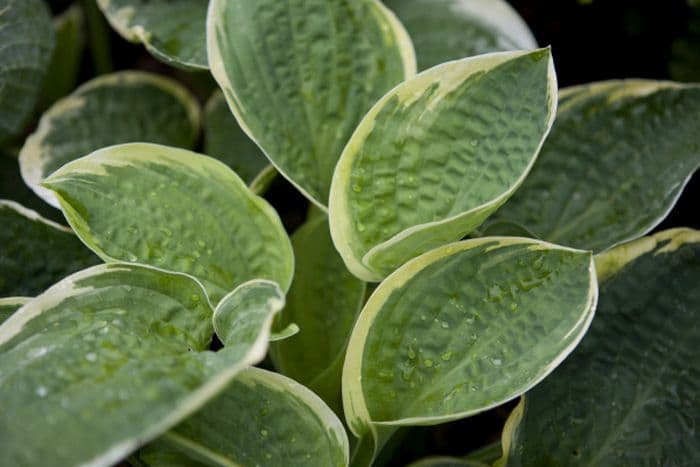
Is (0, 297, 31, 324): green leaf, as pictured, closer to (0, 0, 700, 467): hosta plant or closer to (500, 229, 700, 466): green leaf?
(0, 0, 700, 467): hosta plant

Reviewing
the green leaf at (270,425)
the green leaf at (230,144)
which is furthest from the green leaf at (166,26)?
the green leaf at (270,425)

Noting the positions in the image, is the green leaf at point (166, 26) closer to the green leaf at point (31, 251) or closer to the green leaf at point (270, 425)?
the green leaf at point (31, 251)

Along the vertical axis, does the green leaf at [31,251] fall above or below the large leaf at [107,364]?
below

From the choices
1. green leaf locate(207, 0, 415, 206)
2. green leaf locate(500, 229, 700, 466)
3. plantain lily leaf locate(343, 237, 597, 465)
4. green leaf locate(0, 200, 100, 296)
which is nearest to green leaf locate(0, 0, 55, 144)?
green leaf locate(0, 200, 100, 296)

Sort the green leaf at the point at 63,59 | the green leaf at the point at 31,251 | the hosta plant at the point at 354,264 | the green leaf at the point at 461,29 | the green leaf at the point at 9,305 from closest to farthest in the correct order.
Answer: the hosta plant at the point at 354,264
the green leaf at the point at 9,305
the green leaf at the point at 31,251
the green leaf at the point at 461,29
the green leaf at the point at 63,59

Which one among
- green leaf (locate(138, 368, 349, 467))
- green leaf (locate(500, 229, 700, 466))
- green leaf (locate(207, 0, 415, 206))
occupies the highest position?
green leaf (locate(207, 0, 415, 206))

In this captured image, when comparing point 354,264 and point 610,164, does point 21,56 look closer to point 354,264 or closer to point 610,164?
point 354,264

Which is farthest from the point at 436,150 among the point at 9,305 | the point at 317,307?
the point at 9,305
